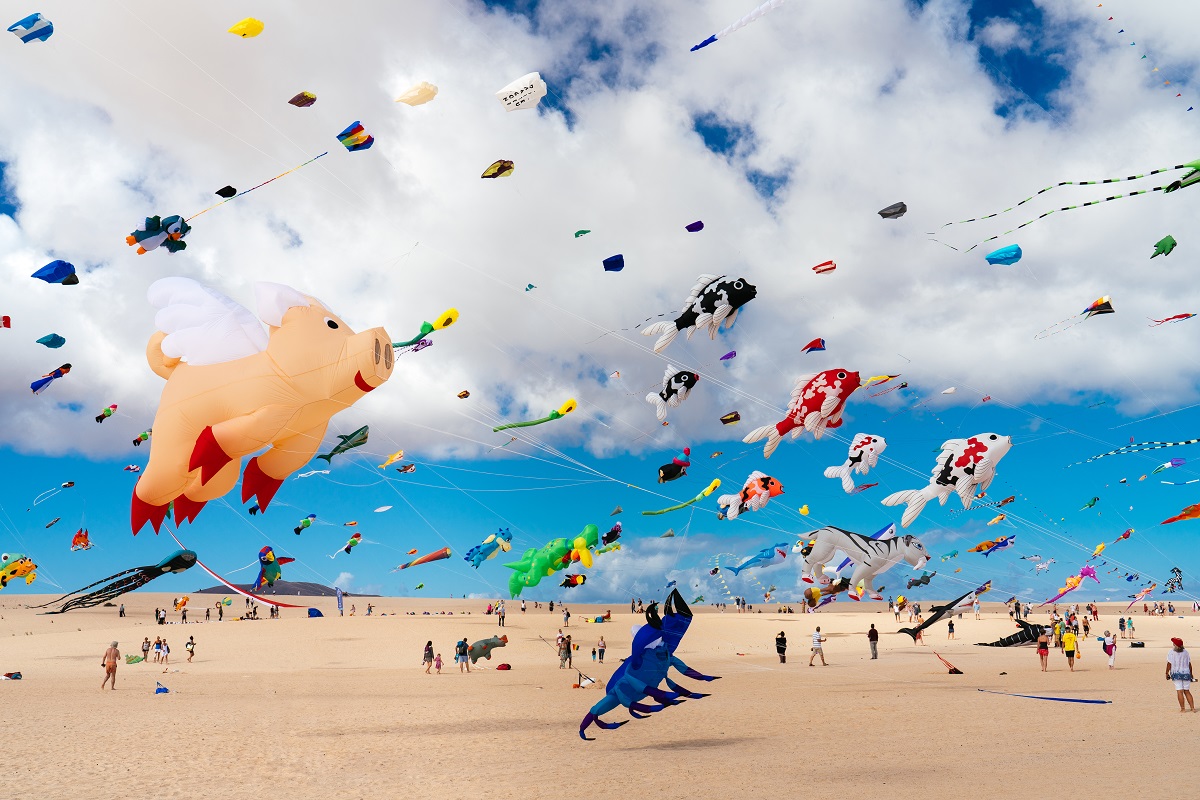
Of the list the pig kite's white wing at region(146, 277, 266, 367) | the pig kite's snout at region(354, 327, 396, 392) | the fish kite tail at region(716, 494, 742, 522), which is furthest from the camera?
the fish kite tail at region(716, 494, 742, 522)

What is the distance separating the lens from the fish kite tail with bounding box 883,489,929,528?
781 inches

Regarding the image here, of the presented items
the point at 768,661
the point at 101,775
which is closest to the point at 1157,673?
the point at 768,661

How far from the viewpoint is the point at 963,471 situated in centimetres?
1966

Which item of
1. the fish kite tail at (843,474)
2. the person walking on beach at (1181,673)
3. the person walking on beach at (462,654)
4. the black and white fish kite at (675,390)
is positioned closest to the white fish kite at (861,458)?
the fish kite tail at (843,474)

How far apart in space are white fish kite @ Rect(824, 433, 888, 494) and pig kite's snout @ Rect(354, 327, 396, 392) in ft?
42.5

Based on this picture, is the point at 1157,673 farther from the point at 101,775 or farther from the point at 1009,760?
the point at 101,775

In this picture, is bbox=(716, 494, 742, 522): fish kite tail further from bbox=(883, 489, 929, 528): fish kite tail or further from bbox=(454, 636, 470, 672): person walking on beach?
bbox=(454, 636, 470, 672): person walking on beach

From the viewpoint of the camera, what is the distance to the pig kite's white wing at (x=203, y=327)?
45.2 feet

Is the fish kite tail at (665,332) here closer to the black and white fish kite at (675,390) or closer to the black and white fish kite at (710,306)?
A: the black and white fish kite at (710,306)

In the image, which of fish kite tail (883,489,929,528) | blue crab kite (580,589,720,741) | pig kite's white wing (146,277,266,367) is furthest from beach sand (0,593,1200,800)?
pig kite's white wing (146,277,266,367)

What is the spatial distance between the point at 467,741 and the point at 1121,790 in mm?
9296

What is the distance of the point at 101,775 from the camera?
11438mm

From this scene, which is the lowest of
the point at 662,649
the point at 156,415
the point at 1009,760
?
the point at 1009,760

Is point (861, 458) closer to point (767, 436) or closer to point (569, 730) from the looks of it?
point (767, 436)
